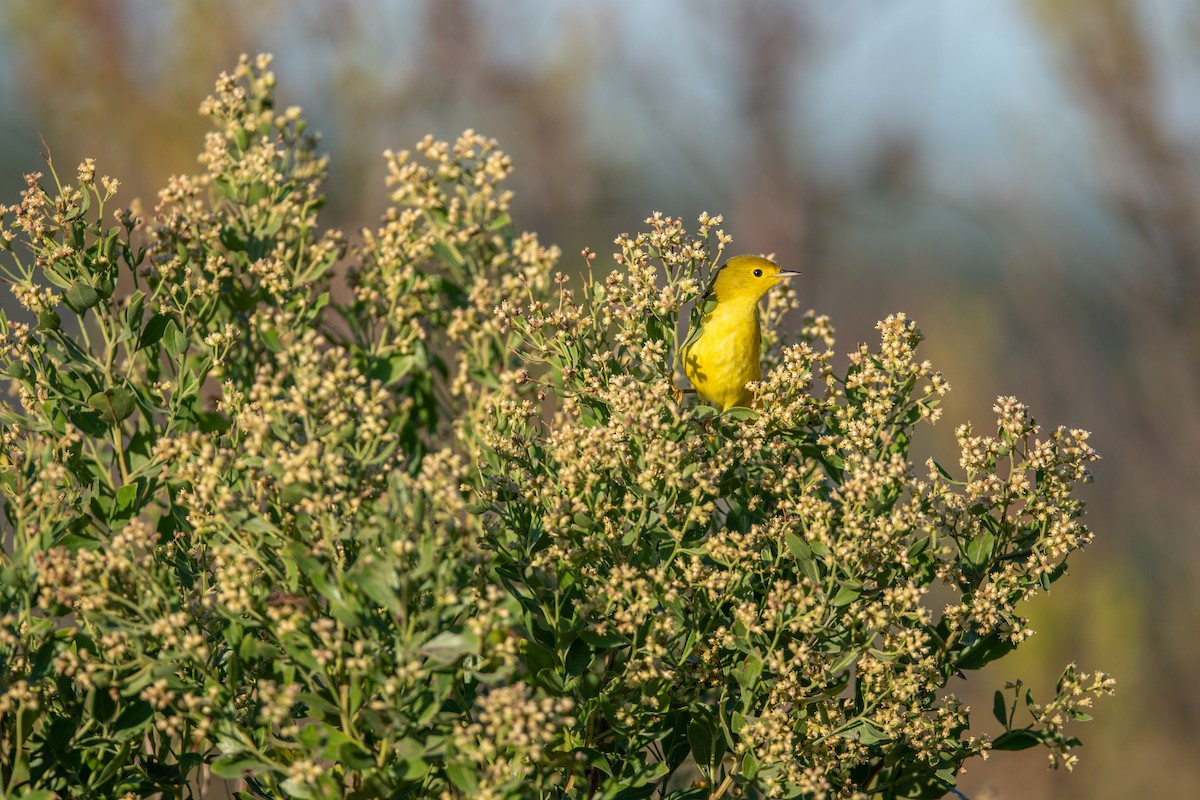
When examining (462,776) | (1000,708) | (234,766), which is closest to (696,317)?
(1000,708)

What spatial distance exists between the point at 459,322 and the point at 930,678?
54.6 inches

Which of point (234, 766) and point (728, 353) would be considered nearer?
point (234, 766)

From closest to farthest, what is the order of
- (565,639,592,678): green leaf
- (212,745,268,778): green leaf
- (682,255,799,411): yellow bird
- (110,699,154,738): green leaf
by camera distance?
(212,745,268,778): green leaf < (110,699,154,738): green leaf < (565,639,592,678): green leaf < (682,255,799,411): yellow bird

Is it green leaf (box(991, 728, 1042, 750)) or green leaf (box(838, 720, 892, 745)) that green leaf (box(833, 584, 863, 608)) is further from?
green leaf (box(991, 728, 1042, 750))

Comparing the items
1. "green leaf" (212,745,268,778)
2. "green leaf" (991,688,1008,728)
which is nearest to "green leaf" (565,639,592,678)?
"green leaf" (212,745,268,778)

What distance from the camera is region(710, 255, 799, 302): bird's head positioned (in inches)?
127

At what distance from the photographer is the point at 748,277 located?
3.44 m

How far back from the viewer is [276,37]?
11844mm

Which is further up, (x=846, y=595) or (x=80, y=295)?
(x=80, y=295)

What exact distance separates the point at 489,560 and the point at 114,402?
0.87m

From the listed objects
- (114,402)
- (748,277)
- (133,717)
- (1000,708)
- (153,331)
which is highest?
(748,277)

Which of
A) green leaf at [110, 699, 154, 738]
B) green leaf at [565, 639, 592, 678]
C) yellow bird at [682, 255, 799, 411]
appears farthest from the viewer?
yellow bird at [682, 255, 799, 411]

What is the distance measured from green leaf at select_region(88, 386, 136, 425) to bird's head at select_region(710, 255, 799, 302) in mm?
1571

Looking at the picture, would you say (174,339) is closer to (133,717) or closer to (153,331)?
(153,331)
